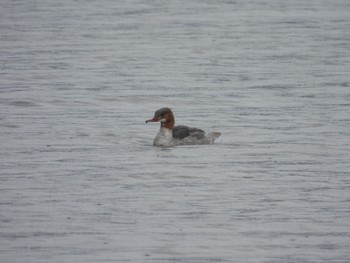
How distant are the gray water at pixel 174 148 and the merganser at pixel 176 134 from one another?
136 millimetres

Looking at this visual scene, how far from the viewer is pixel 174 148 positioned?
1869 centimetres

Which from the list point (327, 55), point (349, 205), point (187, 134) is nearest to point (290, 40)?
point (327, 55)

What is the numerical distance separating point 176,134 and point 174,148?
0.24m

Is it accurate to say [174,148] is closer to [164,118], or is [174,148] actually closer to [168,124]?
[168,124]

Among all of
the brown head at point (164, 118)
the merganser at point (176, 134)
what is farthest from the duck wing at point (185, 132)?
the brown head at point (164, 118)

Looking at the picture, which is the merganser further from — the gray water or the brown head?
the gray water

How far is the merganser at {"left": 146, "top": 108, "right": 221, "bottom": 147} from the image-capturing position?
18.5 meters

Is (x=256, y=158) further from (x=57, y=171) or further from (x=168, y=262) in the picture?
(x=168, y=262)

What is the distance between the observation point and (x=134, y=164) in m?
16.8

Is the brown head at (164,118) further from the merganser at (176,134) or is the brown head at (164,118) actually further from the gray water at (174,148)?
the gray water at (174,148)

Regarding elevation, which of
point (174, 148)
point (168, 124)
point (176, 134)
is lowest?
point (174, 148)

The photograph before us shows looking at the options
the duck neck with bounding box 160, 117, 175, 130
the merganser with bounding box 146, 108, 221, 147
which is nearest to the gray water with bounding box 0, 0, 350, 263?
the merganser with bounding box 146, 108, 221, 147

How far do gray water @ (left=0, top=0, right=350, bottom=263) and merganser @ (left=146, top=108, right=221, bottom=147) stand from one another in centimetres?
14

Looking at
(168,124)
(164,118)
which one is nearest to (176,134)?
(168,124)
